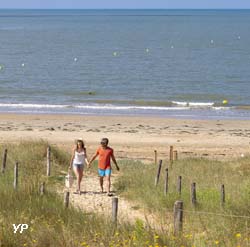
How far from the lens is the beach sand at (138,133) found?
25.2 metres

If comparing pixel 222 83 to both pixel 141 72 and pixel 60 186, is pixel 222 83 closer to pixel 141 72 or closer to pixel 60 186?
pixel 141 72

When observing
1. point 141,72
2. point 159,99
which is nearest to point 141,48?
point 141,72

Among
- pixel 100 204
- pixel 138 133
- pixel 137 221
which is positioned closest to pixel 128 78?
pixel 138 133

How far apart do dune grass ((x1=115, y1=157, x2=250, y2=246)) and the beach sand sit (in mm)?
6142

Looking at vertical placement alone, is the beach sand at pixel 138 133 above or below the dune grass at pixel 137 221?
above

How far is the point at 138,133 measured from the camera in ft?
95.7

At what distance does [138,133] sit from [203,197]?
17.6 meters

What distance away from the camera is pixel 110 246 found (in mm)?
7141

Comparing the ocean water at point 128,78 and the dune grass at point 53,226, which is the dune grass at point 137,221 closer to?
the dune grass at point 53,226

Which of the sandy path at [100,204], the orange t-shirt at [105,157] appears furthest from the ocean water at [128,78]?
the orange t-shirt at [105,157]

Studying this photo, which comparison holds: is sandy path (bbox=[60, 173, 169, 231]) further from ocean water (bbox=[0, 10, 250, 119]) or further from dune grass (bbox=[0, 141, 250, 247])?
ocean water (bbox=[0, 10, 250, 119])

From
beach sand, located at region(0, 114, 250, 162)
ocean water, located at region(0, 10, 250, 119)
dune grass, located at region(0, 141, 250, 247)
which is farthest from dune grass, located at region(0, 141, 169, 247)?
ocean water, located at region(0, 10, 250, 119)

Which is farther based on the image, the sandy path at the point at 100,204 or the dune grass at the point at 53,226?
the sandy path at the point at 100,204

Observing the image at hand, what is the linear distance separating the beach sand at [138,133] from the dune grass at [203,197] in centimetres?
614
